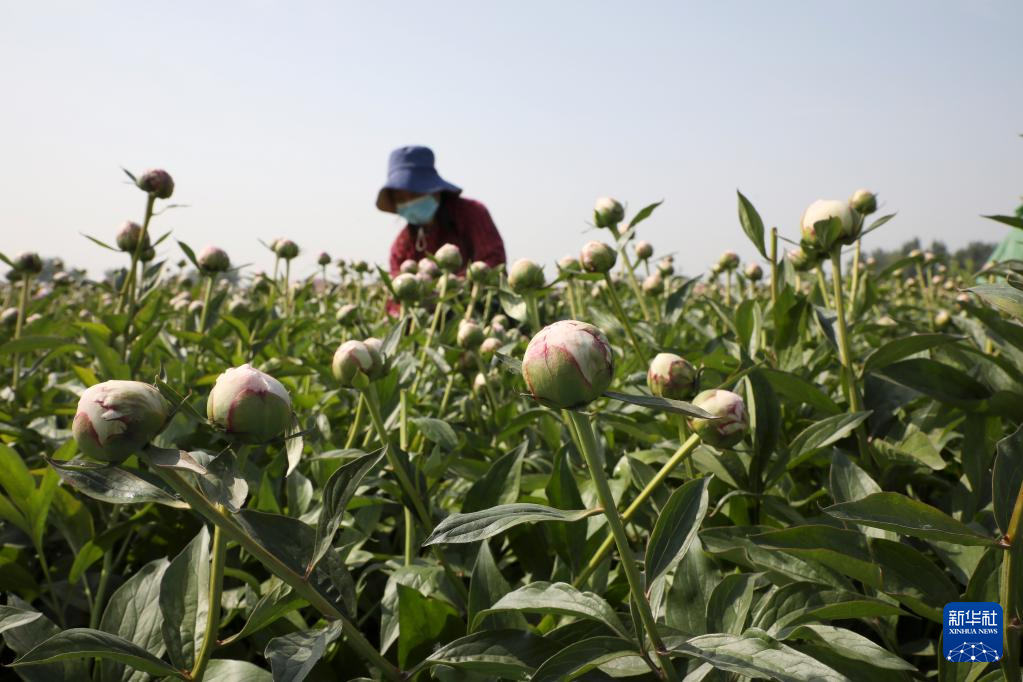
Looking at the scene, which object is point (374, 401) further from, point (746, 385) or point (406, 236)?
point (406, 236)

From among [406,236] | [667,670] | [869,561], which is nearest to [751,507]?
[869,561]

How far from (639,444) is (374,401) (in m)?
0.58

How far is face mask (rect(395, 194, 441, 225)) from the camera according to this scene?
391 cm

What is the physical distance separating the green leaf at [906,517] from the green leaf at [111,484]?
0.50 m

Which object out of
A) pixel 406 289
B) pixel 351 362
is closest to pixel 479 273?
pixel 406 289

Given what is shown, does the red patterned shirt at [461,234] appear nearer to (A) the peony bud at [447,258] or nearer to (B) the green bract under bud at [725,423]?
(A) the peony bud at [447,258]

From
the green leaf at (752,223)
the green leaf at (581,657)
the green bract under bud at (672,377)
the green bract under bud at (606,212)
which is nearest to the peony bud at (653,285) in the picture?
the green bract under bud at (606,212)

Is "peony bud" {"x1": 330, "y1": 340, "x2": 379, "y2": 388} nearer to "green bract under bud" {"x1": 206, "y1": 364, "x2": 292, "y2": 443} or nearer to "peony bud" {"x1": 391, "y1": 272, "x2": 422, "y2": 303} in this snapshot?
"green bract under bud" {"x1": 206, "y1": 364, "x2": 292, "y2": 443}

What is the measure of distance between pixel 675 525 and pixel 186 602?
0.46 metres

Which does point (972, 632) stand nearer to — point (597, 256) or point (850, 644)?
point (850, 644)

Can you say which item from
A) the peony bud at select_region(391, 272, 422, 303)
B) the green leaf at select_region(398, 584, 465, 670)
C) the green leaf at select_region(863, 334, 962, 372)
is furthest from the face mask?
the green leaf at select_region(398, 584, 465, 670)

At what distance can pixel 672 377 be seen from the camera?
730mm

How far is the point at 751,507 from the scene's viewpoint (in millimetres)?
847

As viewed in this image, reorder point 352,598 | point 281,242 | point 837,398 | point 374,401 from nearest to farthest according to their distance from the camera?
1. point 352,598
2. point 374,401
3. point 837,398
4. point 281,242
